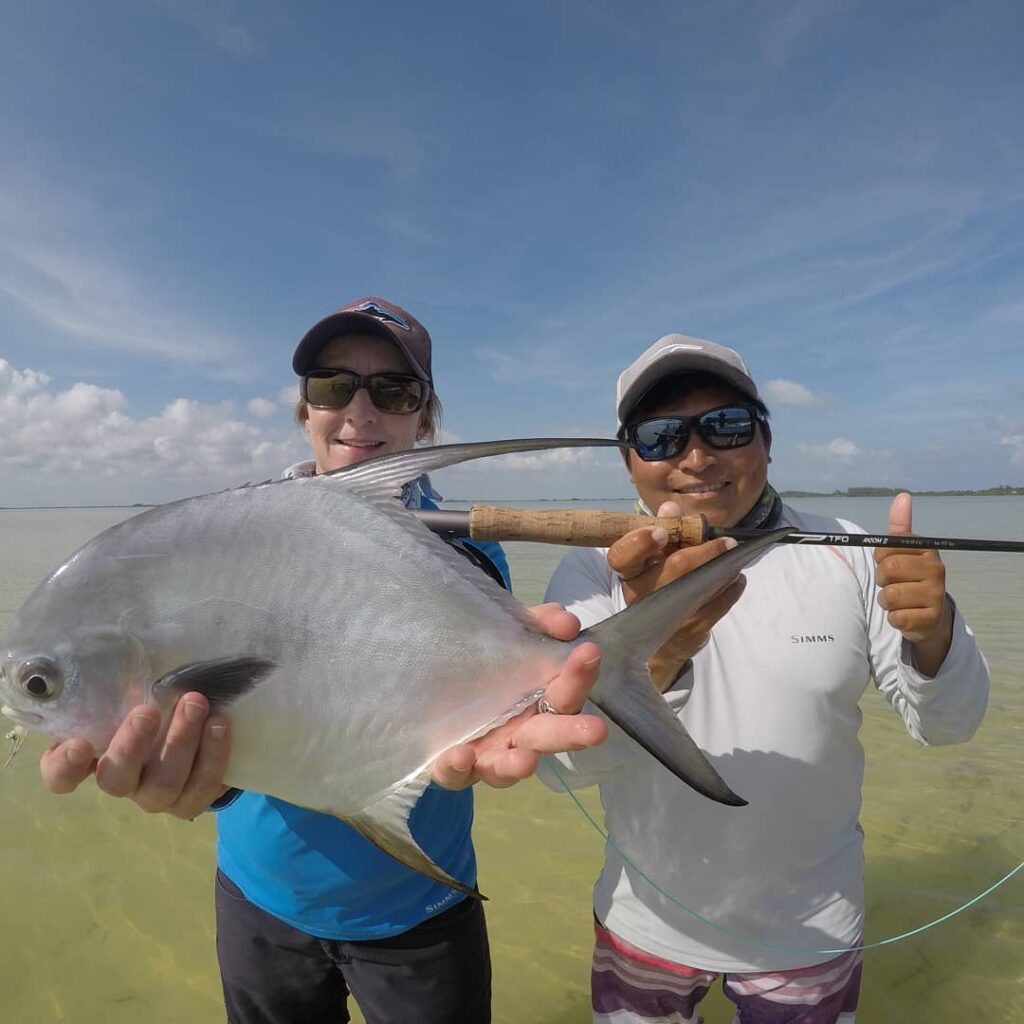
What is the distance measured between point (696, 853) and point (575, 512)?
1051 millimetres

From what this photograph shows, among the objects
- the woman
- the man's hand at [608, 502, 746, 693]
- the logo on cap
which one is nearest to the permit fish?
the man's hand at [608, 502, 746, 693]

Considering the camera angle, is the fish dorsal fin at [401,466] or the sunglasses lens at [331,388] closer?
the fish dorsal fin at [401,466]

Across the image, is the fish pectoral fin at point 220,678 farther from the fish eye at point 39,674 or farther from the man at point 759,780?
the man at point 759,780

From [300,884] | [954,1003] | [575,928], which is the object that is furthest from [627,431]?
[954,1003]

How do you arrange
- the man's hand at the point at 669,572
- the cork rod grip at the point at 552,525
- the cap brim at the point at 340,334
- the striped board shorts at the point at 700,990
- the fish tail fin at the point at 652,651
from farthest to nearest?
1. the cap brim at the point at 340,334
2. the striped board shorts at the point at 700,990
3. the cork rod grip at the point at 552,525
4. the man's hand at the point at 669,572
5. the fish tail fin at the point at 652,651

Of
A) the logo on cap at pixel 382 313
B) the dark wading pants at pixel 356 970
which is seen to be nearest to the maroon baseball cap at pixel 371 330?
the logo on cap at pixel 382 313

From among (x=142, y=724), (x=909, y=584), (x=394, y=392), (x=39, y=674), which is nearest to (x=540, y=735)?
(x=142, y=724)

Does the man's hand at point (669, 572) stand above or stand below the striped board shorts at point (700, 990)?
above

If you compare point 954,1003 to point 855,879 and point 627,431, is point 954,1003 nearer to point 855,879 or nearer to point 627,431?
point 855,879

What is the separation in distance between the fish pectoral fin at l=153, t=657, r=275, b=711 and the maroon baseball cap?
1.16 meters

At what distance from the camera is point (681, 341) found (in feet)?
→ 7.36

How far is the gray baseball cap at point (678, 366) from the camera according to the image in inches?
84.3

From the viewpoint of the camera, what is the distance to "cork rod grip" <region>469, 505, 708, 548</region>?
5.69 ft

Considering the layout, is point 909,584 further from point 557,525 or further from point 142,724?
point 142,724
